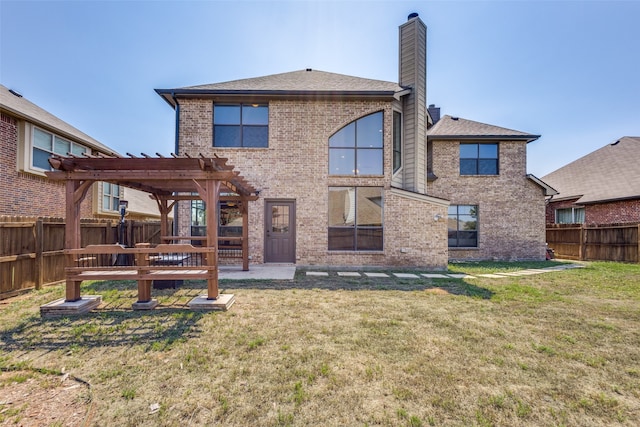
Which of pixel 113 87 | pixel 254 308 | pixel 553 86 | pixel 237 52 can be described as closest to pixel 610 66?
pixel 553 86

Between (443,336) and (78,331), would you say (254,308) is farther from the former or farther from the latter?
(443,336)

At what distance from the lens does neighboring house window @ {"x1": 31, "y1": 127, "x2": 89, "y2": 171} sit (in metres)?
10.4

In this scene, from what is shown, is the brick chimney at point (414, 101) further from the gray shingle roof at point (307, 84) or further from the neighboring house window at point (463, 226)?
the neighboring house window at point (463, 226)

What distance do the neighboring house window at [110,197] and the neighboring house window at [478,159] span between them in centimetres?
1843

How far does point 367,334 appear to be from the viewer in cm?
381

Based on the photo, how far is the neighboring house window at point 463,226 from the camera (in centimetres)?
1248

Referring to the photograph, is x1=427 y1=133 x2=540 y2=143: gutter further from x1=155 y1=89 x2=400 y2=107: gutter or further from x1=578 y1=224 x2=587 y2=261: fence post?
x1=578 y1=224 x2=587 y2=261: fence post

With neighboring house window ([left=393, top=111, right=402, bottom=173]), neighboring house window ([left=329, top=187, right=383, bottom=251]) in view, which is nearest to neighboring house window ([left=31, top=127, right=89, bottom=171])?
neighboring house window ([left=329, top=187, right=383, bottom=251])

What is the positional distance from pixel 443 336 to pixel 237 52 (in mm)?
11481

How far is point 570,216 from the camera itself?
15.6 m

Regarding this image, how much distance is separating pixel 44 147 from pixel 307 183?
10.9m

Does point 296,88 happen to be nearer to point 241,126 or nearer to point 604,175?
point 241,126

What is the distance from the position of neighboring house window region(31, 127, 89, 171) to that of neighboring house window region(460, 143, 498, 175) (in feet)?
57.0

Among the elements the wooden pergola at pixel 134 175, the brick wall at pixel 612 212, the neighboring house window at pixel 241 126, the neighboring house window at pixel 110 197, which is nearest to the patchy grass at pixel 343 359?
the wooden pergola at pixel 134 175
